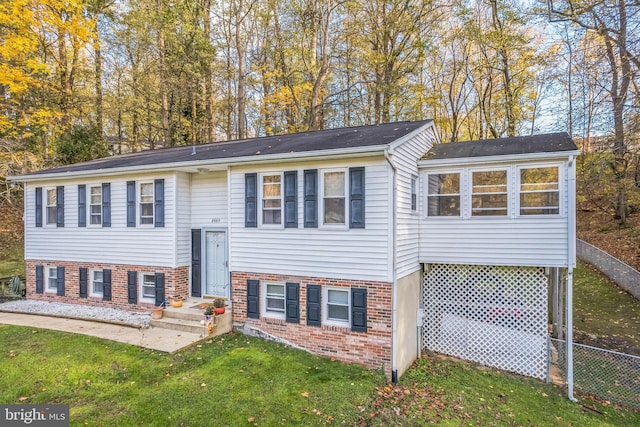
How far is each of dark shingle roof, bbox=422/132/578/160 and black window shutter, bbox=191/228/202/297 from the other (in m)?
6.82

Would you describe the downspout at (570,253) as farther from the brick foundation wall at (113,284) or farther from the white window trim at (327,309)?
the brick foundation wall at (113,284)

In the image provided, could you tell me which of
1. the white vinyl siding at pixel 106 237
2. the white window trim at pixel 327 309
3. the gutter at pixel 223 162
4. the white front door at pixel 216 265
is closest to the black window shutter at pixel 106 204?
the white vinyl siding at pixel 106 237

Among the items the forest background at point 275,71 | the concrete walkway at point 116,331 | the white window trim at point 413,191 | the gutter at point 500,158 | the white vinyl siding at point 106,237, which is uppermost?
the forest background at point 275,71

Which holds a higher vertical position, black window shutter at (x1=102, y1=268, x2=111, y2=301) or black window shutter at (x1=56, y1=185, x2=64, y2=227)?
black window shutter at (x1=56, y1=185, x2=64, y2=227)

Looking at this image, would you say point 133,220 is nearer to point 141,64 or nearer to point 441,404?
point 441,404

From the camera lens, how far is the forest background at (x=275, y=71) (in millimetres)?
17062

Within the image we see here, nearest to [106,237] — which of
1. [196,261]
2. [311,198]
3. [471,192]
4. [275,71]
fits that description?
[196,261]

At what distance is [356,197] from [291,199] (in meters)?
1.62

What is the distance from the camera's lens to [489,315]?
8.59 m

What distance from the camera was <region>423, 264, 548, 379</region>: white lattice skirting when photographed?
318 inches

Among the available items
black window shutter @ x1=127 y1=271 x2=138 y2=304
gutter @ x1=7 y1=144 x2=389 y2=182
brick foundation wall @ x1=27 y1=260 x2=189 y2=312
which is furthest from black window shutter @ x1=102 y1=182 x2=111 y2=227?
black window shutter @ x1=127 y1=271 x2=138 y2=304

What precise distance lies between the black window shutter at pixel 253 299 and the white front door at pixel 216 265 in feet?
4.99

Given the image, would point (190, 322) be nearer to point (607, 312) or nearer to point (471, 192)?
point (471, 192)
